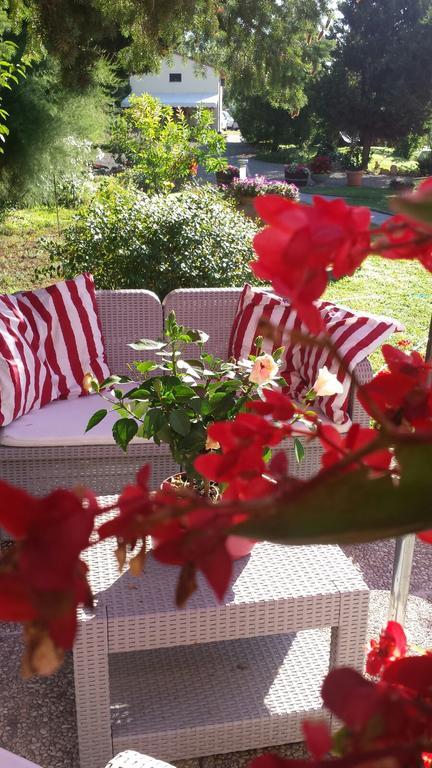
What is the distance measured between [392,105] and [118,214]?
687 inches

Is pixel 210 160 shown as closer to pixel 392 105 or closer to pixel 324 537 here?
pixel 324 537

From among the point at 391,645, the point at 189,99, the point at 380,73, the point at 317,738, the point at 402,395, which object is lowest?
the point at 391,645

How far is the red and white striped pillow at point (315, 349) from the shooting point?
2822 millimetres

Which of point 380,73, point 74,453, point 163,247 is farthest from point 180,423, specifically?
point 380,73

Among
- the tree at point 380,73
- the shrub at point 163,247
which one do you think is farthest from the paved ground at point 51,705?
the tree at point 380,73

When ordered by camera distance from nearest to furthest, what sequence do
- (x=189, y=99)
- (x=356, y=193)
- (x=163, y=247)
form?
(x=163, y=247) < (x=356, y=193) < (x=189, y=99)

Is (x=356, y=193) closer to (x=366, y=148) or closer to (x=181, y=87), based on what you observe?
(x=366, y=148)

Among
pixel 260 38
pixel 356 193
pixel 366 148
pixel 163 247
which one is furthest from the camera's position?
pixel 366 148

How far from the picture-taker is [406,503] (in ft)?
0.93

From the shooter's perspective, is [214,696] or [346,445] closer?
[346,445]

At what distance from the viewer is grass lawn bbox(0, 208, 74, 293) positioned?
22.9 feet

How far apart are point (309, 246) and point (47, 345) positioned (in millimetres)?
2819

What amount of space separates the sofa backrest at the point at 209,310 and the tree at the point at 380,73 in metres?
18.6

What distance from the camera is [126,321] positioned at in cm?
329
